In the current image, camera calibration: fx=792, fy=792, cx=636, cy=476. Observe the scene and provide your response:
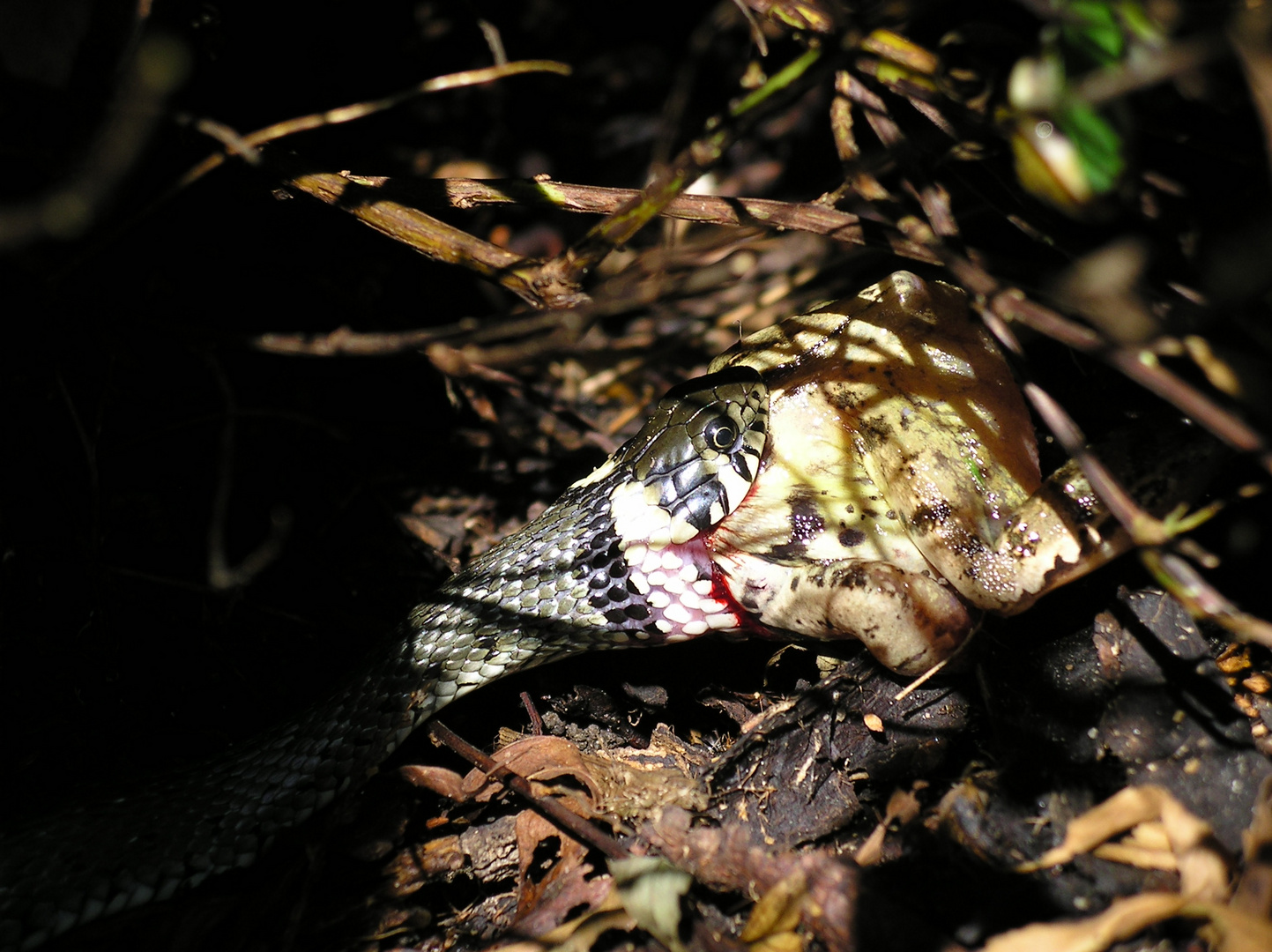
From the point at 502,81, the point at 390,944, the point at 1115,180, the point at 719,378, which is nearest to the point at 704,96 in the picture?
the point at 502,81

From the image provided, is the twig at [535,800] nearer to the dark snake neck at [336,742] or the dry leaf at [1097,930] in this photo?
the dark snake neck at [336,742]

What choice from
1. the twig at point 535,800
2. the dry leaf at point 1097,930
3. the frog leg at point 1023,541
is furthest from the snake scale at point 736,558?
the dry leaf at point 1097,930

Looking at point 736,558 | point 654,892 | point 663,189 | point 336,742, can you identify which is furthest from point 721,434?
point 336,742

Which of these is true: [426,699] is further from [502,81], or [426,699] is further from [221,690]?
[502,81]

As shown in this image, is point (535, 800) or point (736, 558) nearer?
point (535, 800)

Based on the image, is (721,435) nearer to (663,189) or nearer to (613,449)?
(613,449)

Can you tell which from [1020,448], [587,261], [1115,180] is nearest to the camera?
[1115,180]

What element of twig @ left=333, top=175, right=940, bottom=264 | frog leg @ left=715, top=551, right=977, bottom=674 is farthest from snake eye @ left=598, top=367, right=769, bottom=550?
twig @ left=333, top=175, right=940, bottom=264
